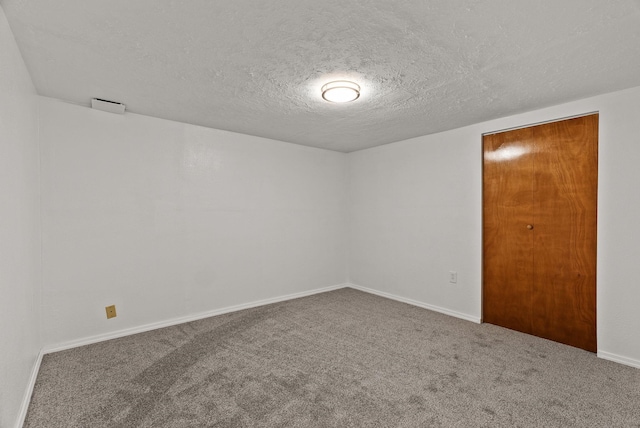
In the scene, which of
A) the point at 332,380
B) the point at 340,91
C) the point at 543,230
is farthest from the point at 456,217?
the point at 332,380

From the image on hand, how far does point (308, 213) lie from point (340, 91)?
249 cm

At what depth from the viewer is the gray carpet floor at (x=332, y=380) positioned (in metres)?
1.87

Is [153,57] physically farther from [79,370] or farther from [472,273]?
[472,273]

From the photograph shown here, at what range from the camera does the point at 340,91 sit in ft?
8.05

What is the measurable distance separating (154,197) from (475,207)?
357cm

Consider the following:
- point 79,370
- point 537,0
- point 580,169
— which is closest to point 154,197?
point 79,370

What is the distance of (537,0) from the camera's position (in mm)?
1503

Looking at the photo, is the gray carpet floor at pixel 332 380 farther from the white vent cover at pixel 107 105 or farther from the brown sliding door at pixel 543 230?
the white vent cover at pixel 107 105

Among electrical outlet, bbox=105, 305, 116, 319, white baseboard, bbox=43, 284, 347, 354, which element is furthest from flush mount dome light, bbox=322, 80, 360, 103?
electrical outlet, bbox=105, 305, 116, 319

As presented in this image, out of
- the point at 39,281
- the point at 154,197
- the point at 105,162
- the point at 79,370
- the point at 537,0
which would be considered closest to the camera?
the point at 537,0

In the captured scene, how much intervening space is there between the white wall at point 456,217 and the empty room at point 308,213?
0.8 inches

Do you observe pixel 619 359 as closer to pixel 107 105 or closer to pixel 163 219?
pixel 163 219

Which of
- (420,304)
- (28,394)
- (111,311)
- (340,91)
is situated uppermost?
(340,91)

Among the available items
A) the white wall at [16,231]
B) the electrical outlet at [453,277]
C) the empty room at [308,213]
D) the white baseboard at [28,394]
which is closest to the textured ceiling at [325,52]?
the empty room at [308,213]
